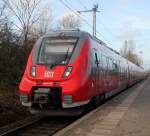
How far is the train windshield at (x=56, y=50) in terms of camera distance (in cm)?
1393

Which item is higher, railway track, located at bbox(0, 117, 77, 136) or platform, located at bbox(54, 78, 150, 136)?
platform, located at bbox(54, 78, 150, 136)

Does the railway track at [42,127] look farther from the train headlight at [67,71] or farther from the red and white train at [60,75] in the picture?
the train headlight at [67,71]

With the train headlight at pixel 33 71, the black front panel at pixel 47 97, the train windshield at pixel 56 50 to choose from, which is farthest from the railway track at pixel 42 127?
the train windshield at pixel 56 50

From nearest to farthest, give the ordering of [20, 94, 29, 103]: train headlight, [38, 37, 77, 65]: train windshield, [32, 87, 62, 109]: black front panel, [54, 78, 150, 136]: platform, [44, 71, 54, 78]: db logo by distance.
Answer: [54, 78, 150, 136]: platform, [32, 87, 62, 109]: black front panel, [20, 94, 29, 103]: train headlight, [44, 71, 54, 78]: db logo, [38, 37, 77, 65]: train windshield

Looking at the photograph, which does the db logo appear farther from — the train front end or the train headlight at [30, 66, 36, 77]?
the train headlight at [30, 66, 36, 77]

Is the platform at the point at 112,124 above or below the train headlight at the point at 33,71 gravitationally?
below

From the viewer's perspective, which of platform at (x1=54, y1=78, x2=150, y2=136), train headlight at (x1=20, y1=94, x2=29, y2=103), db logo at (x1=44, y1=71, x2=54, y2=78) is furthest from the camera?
db logo at (x1=44, y1=71, x2=54, y2=78)

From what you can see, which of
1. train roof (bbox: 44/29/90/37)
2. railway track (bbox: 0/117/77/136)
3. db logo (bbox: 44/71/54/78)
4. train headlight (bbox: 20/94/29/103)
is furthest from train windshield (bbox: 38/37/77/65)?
railway track (bbox: 0/117/77/136)

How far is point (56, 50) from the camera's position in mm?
14320

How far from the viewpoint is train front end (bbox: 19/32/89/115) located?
1308 cm

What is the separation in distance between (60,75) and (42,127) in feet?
6.10

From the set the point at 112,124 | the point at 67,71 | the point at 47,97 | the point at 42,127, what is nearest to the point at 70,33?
the point at 67,71

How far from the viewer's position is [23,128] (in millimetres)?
Answer: 12297

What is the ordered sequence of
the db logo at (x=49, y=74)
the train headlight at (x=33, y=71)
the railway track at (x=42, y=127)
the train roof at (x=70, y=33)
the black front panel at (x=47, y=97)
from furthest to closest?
the train roof at (x=70, y=33) → the train headlight at (x=33, y=71) → the db logo at (x=49, y=74) → the black front panel at (x=47, y=97) → the railway track at (x=42, y=127)
